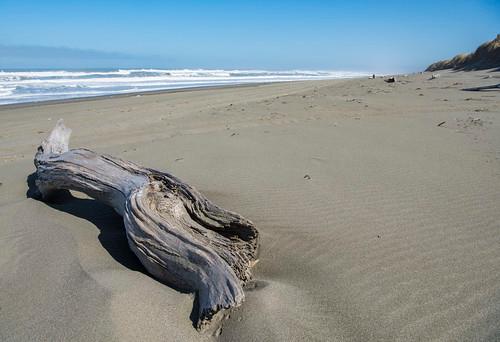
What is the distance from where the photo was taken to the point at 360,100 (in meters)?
10.8

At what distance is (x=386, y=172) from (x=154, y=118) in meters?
6.89

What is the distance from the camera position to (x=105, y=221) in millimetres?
3295

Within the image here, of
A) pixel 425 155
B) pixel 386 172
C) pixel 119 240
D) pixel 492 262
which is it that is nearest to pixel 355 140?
pixel 425 155

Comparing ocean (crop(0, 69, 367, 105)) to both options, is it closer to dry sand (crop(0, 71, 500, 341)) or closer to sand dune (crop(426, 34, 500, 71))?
dry sand (crop(0, 71, 500, 341))

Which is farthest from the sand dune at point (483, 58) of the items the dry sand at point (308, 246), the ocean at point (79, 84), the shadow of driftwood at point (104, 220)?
the shadow of driftwood at point (104, 220)

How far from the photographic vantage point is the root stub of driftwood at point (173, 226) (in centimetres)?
221

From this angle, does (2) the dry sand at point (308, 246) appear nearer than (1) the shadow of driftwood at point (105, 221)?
Yes

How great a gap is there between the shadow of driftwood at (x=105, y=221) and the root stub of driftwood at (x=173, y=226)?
126mm

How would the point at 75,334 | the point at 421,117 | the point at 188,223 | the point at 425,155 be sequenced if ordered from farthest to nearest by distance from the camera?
the point at 421,117 < the point at 425,155 < the point at 188,223 < the point at 75,334

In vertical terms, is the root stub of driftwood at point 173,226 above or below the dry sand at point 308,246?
A: above

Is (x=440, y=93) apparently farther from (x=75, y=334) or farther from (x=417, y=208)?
(x=75, y=334)

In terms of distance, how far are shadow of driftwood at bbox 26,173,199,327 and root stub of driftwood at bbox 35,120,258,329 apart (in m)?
0.13

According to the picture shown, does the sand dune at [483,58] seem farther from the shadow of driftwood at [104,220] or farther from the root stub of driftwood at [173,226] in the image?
the shadow of driftwood at [104,220]

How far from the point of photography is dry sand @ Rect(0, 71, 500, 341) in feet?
6.61
